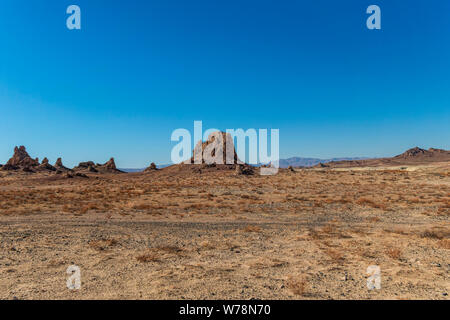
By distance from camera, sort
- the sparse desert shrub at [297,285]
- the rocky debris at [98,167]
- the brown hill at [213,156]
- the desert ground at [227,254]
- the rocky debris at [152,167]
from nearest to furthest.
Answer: the sparse desert shrub at [297,285] < the desert ground at [227,254] < the brown hill at [213,156] < the rocky debris at [152,167] < the rocky debris at [98,167]

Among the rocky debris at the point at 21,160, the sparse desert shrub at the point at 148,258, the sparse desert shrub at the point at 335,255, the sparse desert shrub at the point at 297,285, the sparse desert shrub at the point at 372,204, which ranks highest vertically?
the rocky debris at the point at 21,160

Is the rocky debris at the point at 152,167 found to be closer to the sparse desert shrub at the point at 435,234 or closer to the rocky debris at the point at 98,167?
the rocky debris at the point at 98,167

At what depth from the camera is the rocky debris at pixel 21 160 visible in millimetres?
99781

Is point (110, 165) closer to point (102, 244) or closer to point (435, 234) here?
point (102, 244)

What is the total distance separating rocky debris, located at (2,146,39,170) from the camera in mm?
99781

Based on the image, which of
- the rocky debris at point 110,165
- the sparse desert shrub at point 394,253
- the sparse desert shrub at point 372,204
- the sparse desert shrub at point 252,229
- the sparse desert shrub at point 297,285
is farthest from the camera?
the rocky debris at point 110,165

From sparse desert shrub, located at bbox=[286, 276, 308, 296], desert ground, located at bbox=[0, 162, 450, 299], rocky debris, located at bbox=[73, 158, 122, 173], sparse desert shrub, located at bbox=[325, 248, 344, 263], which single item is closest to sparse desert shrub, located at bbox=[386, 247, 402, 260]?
desert ground, located at bbox=[0, 162, 450, 299]

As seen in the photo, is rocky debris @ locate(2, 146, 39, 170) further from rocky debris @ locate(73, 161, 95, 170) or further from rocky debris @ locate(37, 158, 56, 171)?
rocky debris @ locate(73, 161, 95, 170)

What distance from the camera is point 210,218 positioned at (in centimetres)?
1675

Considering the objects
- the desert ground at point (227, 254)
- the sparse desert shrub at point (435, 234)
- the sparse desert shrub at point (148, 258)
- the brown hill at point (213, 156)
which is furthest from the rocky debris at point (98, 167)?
the sparse desert shrub at point (435, 234)

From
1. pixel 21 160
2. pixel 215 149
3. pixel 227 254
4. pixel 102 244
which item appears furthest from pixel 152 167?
pixel 227 254

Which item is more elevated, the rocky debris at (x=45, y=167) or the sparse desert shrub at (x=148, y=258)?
the rocky debris at (x=45, y=167)

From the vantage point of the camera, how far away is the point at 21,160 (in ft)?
338
